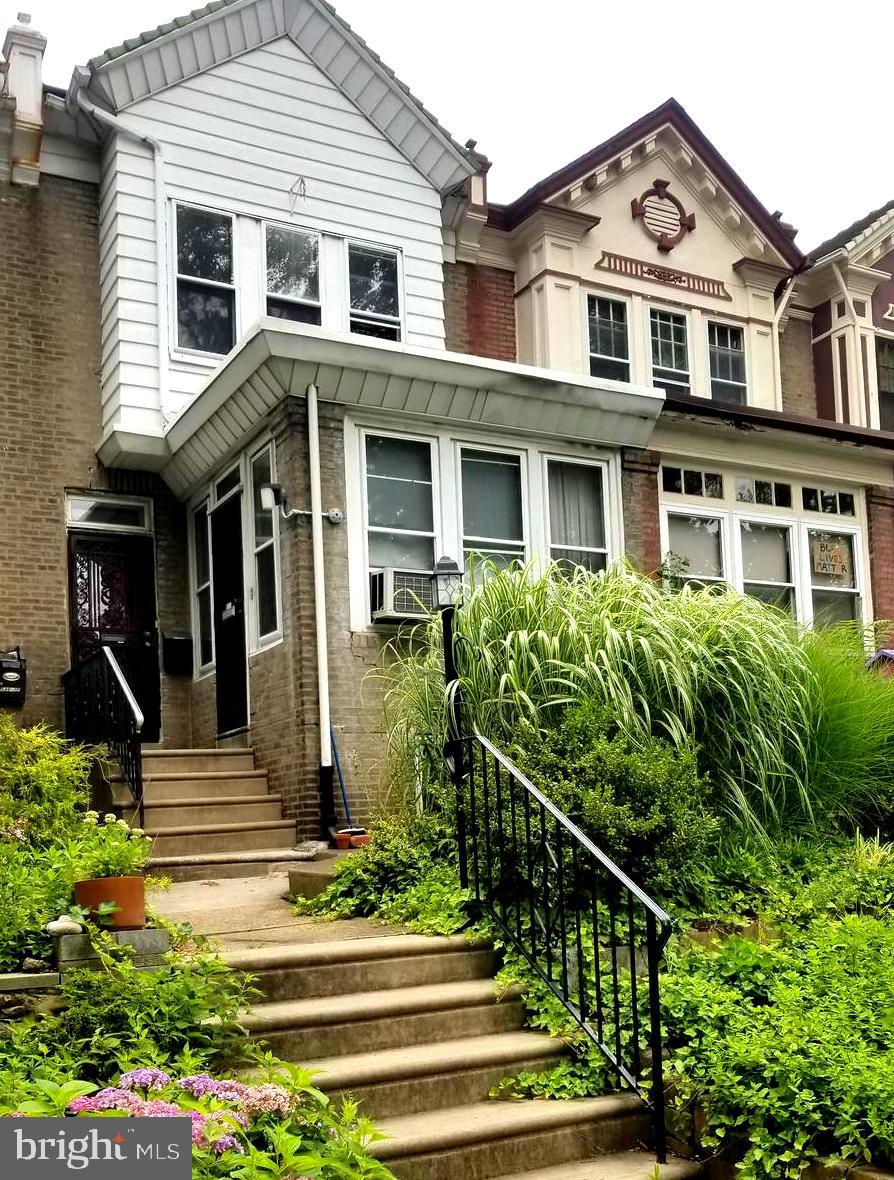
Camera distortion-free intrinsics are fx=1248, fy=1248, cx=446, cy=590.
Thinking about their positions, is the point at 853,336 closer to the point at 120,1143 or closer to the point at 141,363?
the point at 141,363

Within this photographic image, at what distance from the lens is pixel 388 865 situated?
7.18 meters

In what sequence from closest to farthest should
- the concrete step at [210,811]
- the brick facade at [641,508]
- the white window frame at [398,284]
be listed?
the concrete step at [210,811] < the brick facade at [641,508] < the white window frame at [398,284]

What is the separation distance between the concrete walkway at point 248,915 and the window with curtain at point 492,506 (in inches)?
Result: 138

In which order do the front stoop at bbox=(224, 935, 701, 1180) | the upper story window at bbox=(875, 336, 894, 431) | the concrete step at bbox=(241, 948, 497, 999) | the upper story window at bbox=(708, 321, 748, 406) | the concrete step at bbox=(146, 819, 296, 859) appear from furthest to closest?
the upper story window at bbox=(875, 336, 894, 431) → the upper story window at bbox=(708, 321, 748, 406) → the concrete step at bbox=(146, 819, 296, 859) → the concrete step at bbox=(241, 948, 497, 999) → the front stoop at bbox=(224, 935, 701, 1180)

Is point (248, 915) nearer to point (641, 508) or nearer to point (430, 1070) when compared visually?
point (430, 1070)

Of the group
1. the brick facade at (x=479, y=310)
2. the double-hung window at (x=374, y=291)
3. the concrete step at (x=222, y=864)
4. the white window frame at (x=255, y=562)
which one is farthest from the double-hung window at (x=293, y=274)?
the concrete step at (x=222, y=864)

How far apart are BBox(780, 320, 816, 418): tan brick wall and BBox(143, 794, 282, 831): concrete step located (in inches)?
399

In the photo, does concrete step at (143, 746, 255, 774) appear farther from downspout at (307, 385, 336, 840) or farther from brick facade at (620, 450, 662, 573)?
brick facade at (620, 450, 662, 573)

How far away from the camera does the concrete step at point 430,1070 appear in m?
4.91

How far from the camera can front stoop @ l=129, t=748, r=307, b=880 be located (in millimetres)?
8773

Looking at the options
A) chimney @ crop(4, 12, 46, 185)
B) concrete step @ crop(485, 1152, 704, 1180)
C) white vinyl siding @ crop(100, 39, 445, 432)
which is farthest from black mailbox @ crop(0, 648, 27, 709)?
concrete step @ crop(485, 1152, 704, 1180)

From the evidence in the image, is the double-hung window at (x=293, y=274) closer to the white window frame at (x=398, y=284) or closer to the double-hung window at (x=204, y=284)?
the white window frame at (x=398, y=284)

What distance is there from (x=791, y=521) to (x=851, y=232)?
6.54m

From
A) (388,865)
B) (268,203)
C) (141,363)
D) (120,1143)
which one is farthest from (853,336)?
(120,1143)
